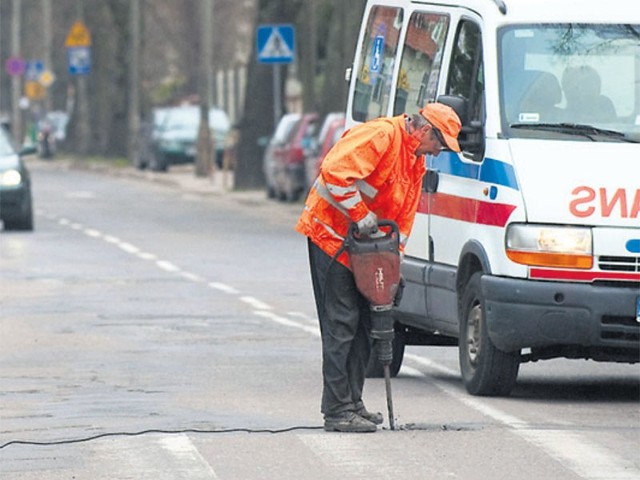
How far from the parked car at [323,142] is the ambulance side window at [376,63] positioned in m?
15.2

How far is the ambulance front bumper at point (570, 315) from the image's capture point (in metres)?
11.0

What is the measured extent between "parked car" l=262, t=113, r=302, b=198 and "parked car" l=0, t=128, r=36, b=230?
879cm

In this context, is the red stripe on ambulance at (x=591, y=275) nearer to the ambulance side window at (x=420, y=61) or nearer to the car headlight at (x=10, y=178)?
the ambulance side window at (x=420, y=61)

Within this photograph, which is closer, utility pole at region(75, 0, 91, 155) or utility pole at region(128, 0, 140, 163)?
utility pole at region(128, 0, 140, 163)

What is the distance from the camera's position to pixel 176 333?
15.5 meters

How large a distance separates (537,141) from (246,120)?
106ft

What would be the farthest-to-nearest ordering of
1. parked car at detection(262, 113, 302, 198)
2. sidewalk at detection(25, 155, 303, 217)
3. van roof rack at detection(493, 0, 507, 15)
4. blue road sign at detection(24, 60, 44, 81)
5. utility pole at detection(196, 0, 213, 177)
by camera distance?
blue road sign at detection(24, 60, 44, 81), utility pole at detection(196, 0, 213, 177), sidewalk at detection(25, 155, 303, 217), parked car at detection(262, 113, 302, 198), van roof rack at detection(493, 0, 507, 15)

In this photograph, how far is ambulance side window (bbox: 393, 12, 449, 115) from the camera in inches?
488

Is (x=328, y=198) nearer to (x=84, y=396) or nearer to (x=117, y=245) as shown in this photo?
(x=84, y=396)

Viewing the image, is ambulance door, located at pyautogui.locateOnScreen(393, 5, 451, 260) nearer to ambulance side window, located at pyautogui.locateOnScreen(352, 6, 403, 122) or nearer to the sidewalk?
ambulance side window, located at pyautogui.locateOnScreen(352, 6, 403, 122)

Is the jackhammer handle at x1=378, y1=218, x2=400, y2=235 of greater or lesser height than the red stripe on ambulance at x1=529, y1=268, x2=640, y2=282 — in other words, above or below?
above

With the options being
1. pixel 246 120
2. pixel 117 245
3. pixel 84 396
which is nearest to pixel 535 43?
pixel 84 396

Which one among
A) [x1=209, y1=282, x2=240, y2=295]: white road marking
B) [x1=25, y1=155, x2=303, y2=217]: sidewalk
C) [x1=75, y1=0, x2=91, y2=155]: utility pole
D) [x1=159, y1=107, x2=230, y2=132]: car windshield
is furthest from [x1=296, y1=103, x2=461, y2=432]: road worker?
[x1=75, y1=0, x2=91, y2=155]: utility pole

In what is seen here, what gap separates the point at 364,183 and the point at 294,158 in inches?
1051
